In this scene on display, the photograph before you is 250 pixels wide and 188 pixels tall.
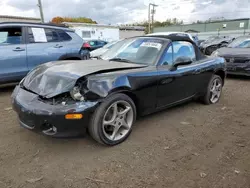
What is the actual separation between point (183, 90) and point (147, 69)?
3.09 feet

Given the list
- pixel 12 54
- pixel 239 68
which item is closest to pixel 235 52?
pixel 239 68

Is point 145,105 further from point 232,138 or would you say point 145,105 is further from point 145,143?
point 232,138

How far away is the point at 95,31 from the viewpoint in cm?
2819

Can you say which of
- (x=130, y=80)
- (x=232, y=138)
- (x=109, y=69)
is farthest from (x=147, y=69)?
(x=232, y=138)

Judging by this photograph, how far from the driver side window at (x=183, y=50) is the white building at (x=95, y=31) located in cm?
2306

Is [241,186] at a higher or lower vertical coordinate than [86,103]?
lower

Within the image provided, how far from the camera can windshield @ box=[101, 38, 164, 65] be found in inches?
134

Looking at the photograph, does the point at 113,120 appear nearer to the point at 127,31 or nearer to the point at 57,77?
the point at 57,77

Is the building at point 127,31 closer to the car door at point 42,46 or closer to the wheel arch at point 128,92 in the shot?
the car door at point 42,46

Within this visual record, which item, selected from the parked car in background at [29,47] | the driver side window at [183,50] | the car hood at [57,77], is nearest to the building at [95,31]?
the parked car in background at [29,47]

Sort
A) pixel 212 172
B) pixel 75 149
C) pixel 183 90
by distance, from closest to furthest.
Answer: pixel 212 172 → pixel 75 149 → pixel 183 90

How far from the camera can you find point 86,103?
8.05 ft

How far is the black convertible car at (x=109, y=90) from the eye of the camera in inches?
95.6

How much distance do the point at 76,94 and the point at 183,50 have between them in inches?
88.9
